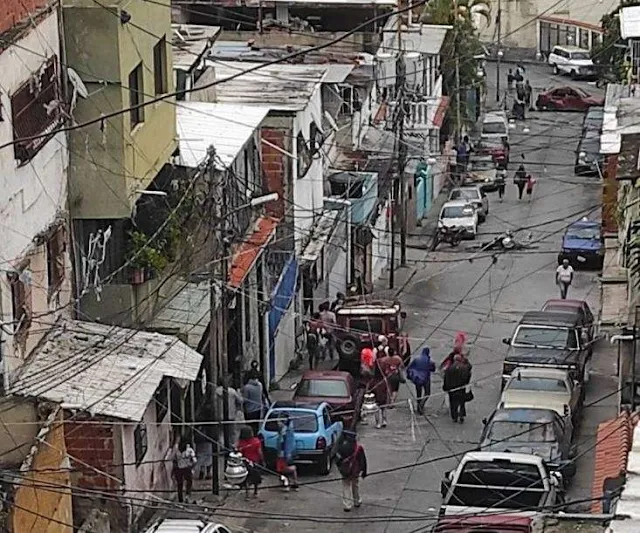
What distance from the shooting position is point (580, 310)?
35281 mm

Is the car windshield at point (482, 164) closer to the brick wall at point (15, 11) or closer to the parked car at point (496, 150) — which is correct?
the parked car at point (496, 150)

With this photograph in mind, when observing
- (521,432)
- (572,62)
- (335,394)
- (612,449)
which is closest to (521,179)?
(572,62)

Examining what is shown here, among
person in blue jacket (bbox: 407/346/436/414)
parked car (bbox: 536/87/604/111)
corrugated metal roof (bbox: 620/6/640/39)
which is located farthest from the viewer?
parked car (bbox: 536/87/604/111)

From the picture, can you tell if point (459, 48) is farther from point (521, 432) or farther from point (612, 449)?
point (612, 449)

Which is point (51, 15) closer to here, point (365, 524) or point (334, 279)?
point (365, 524)

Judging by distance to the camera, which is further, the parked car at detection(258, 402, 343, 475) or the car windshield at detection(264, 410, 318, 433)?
the car windshield at detection(264, 410, 318, 433)

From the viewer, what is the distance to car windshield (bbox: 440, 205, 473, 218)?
47031 millimetres

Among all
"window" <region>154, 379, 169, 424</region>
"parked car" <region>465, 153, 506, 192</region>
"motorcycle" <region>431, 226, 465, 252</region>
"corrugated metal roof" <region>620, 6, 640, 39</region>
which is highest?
"corrugated metal roof" <region>620, 6, 640, 39</region>

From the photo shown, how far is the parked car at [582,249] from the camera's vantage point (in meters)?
43.2

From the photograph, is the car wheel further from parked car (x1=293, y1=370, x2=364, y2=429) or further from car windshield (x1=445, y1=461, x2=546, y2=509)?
car windshield (x1=445, y1=461, x2=546, y2=509)

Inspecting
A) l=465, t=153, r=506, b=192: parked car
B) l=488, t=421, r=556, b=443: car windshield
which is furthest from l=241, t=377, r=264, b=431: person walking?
l=465, t=153, r=506, b=192: parked car

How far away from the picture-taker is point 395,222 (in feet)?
153

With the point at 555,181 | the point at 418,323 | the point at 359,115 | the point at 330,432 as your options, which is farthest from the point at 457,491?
the point at 555,181

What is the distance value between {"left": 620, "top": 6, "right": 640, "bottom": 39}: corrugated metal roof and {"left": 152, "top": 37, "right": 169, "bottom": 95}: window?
11.3 m
